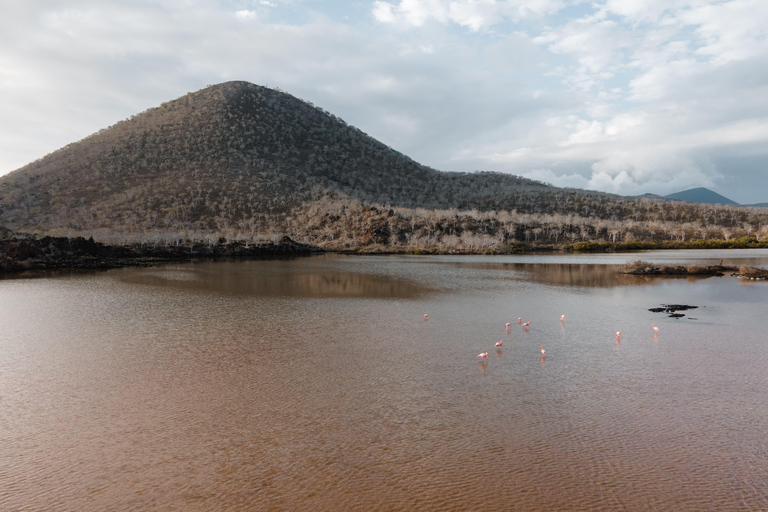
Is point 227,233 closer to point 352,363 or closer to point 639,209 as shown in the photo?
point 352,363

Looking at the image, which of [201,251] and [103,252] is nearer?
[103,252]

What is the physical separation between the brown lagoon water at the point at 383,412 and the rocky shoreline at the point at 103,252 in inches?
1259

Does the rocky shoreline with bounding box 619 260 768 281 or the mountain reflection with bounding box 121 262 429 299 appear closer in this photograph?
the mountain reflection with bounding box 121 262 429 299

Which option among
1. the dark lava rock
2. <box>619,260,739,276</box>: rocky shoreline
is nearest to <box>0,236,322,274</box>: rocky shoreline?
the dark lava rock

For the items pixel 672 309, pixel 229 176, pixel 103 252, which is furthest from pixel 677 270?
pixel 229 176

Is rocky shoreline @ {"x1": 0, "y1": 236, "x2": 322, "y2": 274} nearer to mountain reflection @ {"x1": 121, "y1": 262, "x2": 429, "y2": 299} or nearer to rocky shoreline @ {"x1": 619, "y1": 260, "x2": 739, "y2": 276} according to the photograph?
mountain reflection @ {"x1": 121, "y1": 262, "x2": 429, "y2": 299}

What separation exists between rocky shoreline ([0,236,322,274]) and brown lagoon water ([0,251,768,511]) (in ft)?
105

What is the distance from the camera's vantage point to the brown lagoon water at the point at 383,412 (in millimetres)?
6195

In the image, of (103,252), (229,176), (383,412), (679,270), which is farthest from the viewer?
(229,176)

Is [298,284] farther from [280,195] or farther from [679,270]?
[280,195]

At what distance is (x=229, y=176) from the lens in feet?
339

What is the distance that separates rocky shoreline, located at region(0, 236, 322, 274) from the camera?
44.1 m

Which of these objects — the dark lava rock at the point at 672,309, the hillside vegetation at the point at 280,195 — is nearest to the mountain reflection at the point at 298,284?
the dark lava rock at the point at 672,309

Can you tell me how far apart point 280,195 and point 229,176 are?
13040 mm
